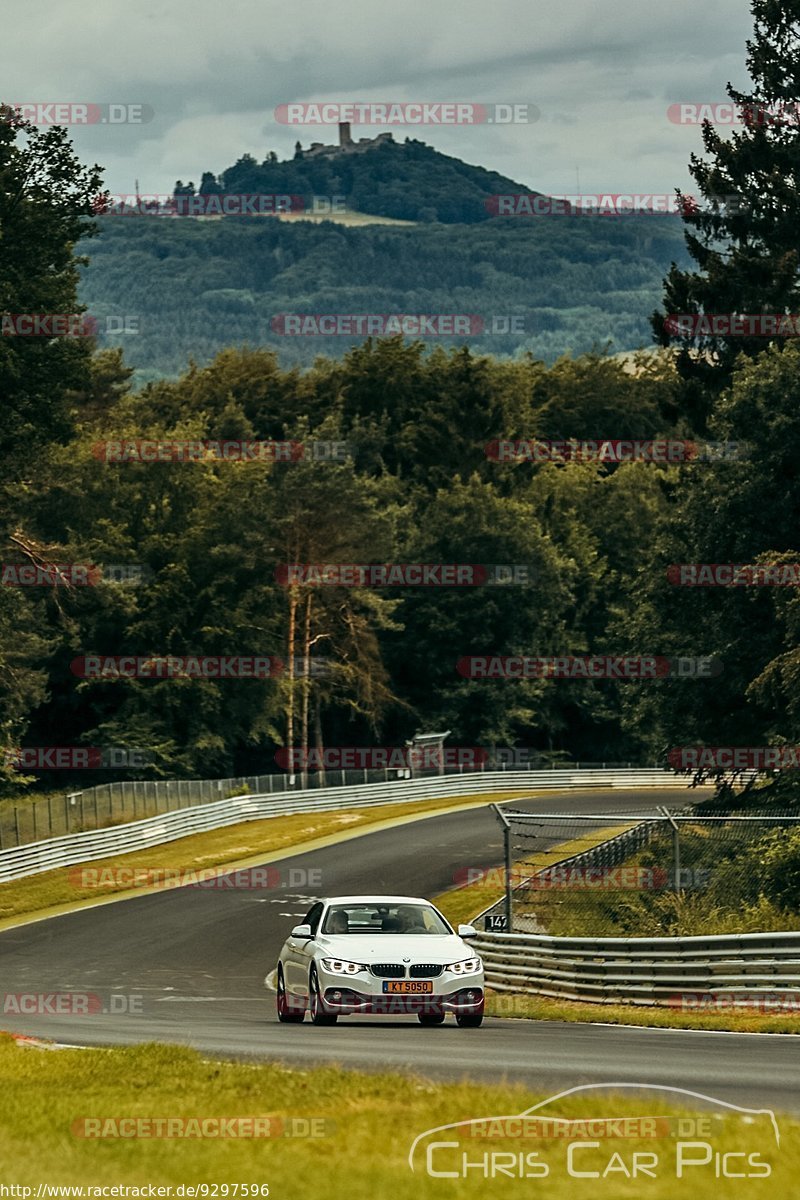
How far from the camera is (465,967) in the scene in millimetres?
19656

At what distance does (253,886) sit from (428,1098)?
39.0 metres

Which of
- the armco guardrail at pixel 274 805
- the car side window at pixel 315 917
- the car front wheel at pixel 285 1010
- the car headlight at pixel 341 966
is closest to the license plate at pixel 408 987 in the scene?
the car headlight at pixel 341 966

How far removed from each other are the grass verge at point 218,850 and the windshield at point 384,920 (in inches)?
949

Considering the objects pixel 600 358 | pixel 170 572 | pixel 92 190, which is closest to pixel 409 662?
pixel 170 572

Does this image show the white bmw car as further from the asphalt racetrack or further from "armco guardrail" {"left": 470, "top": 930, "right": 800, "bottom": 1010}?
"armco guardrail" {"left": 470, "top": 930, "right": 800, "bottom": 1010}

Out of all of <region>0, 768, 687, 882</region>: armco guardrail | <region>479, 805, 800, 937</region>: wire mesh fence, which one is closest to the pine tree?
<region>0, 768, 687, 882</region>: armco guardrail

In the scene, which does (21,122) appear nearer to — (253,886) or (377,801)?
(253,886)

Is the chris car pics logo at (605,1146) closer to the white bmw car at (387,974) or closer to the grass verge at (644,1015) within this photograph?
the grass verge at (644,1015)

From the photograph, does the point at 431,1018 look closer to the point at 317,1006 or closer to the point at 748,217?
the point at 317,1006

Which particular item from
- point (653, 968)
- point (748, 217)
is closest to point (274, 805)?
point (748, 217)

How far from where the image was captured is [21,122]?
47656 mm

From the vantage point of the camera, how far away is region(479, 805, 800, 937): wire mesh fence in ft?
80.1

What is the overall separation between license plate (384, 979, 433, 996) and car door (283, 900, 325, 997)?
38.2 inches

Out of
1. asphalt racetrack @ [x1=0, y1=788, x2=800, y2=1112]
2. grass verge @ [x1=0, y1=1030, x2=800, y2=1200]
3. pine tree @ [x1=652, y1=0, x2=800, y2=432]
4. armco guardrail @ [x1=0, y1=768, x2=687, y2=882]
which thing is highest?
pine tree @ [x1=652, y1=0, x2=800, y2=432]
